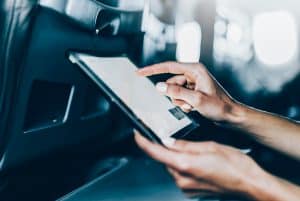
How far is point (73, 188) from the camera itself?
0.69 m

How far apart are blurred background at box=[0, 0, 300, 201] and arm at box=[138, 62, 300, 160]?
3.4 inches

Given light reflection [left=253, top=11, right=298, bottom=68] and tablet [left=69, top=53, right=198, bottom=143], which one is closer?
tablet [left=69, top=53, right=198, bottom=143]

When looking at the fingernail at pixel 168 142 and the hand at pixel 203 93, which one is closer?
the fingernail at pixel 168 142

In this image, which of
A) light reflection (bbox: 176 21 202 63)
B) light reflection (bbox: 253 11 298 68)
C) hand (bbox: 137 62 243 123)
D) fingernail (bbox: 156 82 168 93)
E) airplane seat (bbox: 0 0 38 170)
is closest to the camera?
airplane seat (bbox: 0 0 38 170)

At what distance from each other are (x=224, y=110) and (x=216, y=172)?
15.1 inches

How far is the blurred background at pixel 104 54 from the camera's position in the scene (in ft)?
1.89

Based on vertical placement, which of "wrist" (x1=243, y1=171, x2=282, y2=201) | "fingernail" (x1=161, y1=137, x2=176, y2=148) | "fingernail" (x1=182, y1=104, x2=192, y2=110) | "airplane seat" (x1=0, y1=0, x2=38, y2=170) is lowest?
"wrist" (x1=243, y1=171, x2=282, y2=201)

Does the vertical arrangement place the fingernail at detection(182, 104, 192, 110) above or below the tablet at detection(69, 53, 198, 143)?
below

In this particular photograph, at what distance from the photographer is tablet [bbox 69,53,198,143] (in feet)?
1.81

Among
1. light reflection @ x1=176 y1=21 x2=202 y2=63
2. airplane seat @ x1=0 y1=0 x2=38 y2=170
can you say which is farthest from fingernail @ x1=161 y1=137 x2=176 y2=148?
light reflection @ x1=176 y1=21 x2=202 y2=63

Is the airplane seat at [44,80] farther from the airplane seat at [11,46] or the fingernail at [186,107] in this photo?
the fingernail at [186,107]

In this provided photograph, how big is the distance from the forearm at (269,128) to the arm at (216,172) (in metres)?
0.35

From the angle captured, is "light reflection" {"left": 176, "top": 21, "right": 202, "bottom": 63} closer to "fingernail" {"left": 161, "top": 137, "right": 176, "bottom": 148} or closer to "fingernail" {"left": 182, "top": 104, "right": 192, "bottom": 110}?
"fingernail" {"left": 182, "top": 104, "right": 192, "bottom": 110}

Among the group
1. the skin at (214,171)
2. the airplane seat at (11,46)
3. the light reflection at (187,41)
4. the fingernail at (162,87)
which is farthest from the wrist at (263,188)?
the light reflection at (187,41)
